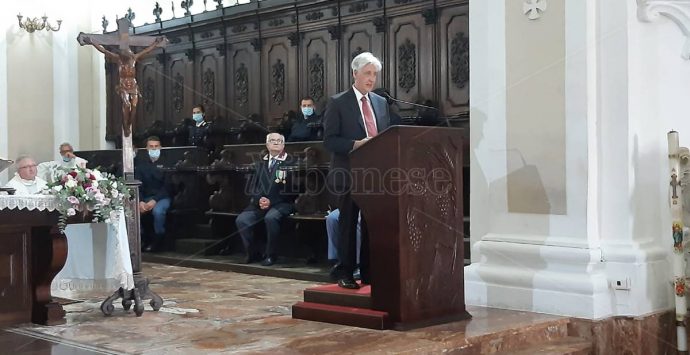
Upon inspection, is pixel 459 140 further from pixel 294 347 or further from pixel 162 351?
pixel 162 351

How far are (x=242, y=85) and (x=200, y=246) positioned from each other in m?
2.64

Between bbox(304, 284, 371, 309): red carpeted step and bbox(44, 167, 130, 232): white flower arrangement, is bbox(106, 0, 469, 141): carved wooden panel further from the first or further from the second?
bbox(44, 167, 130, 232): white flower arrangement

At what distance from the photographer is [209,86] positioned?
455 inches

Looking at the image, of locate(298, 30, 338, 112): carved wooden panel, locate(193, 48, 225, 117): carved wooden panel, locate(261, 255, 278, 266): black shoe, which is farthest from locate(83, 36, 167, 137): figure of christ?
locate(193, 48, 225, 117): carved wooden panel

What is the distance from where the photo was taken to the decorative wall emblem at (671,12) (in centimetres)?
545

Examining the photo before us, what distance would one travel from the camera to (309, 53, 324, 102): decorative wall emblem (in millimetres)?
10125

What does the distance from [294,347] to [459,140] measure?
1576 mm

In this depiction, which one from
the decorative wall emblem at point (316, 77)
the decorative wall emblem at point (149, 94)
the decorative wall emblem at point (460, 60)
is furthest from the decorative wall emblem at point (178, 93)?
the decorative wall emblem at point (460, 60)

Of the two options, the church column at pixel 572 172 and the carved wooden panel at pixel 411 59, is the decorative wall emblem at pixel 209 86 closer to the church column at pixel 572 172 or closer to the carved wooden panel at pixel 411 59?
the carved wooden panel at pixel 411 59

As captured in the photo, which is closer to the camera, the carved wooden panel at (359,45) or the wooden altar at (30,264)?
the wooden altar at (30,264)

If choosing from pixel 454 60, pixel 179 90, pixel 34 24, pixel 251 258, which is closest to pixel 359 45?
pixel 454 60

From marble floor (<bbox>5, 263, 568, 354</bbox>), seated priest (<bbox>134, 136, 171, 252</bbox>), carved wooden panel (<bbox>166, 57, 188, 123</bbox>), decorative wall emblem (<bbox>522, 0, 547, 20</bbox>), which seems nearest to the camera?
marble floor (<bbox>5, 263, 568, 354</bbox>)

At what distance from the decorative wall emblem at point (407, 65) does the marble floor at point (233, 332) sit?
361cm

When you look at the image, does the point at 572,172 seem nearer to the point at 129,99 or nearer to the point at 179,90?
the point at 129,99
